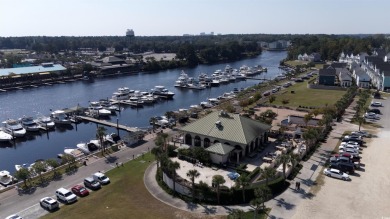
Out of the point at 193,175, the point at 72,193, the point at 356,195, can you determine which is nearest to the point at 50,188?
the point at 72,193

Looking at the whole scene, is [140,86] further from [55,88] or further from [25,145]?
[25,145]

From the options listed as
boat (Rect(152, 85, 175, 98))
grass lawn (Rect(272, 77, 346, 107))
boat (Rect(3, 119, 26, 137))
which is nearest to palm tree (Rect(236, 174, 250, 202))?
grass lawn (Rect(272, 77, 346, 107))

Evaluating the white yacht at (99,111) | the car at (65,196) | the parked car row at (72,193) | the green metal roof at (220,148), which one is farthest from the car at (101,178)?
the white yacht at (99,111)

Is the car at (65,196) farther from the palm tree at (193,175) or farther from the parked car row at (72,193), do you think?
the palm tree at (193,175)

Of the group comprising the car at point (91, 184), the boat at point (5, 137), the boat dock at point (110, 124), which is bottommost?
the boat at point (5, 137)

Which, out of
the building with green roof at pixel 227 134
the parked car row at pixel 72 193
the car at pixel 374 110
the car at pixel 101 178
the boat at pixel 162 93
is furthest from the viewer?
the boat at pixel 162 93

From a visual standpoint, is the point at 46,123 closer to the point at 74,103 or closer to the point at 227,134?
the point at 74,103
